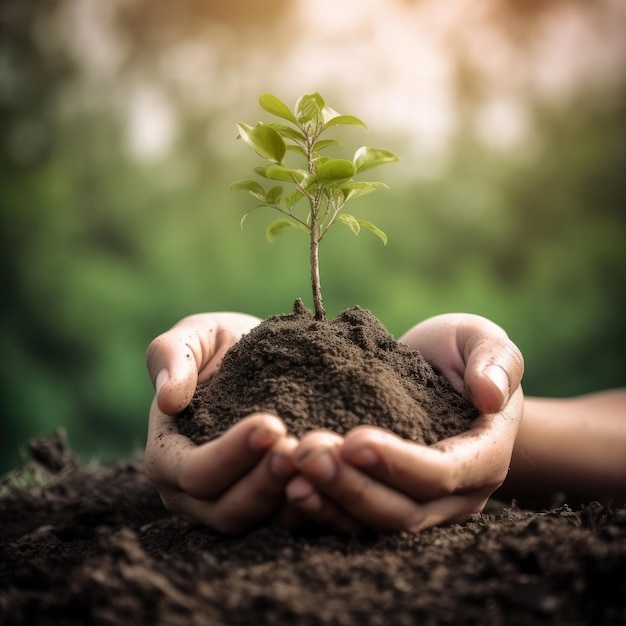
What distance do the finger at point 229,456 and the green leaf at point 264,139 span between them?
52 centimetres

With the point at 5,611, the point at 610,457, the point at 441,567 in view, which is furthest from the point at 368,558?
the point at 610,457

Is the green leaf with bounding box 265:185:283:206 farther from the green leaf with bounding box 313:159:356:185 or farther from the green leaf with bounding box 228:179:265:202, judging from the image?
the green leaf with bounding box 313:159:356:185

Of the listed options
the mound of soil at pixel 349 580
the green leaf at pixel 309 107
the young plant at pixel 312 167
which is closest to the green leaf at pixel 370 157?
the young plant at pixel 312 167

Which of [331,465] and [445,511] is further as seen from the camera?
[445,511]

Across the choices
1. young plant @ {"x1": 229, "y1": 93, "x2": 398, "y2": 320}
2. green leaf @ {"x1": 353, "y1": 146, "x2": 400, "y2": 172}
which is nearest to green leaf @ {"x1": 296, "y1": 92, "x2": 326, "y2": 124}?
young plant @ {"x1": 229, "y1": 93, "x2": 398, "y2": 320}

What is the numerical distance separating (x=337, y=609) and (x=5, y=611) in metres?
0.44

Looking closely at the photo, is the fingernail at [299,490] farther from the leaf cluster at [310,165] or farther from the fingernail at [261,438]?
the leaf cluster at [310,165]

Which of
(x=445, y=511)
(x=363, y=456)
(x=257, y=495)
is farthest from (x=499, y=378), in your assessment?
(x=257, y=495)

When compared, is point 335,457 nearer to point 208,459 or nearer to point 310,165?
point 208,459

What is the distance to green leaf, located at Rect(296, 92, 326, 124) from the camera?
119 centimetres

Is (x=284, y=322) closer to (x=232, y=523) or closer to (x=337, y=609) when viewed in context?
(x=232, y=523)

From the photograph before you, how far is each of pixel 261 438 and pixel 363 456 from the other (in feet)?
0.46

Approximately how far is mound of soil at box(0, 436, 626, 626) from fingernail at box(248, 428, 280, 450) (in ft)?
0.51

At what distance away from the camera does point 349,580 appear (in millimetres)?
821
